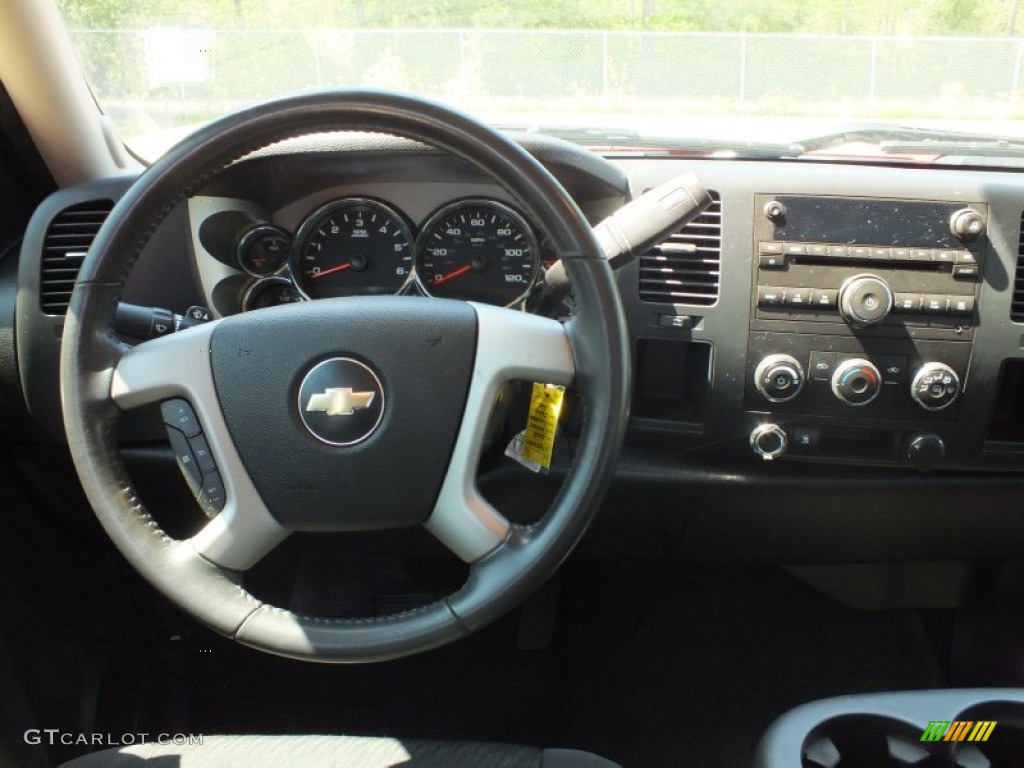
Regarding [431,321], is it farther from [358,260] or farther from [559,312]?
[358,260]

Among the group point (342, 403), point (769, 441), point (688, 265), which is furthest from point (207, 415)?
point (769, 441)

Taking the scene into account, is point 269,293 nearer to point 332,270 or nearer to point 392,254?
point 332,270

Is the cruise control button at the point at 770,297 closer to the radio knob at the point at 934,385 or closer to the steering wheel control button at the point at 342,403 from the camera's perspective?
the radio knob at the point at 934,385

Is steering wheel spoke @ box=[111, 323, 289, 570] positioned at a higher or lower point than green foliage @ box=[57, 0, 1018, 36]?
lower

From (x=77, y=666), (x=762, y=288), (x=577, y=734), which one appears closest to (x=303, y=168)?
(x=762, y=288)

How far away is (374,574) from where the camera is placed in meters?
2.44

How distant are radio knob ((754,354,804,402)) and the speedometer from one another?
0.46m

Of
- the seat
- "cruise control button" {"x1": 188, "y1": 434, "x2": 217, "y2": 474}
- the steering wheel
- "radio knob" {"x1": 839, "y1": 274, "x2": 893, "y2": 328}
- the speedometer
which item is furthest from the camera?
the speedometer

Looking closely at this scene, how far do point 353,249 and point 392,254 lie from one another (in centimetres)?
8

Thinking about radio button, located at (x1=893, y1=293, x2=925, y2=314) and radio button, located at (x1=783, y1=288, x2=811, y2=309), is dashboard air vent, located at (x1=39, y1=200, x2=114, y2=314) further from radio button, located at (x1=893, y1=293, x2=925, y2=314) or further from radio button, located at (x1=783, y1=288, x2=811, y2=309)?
radio button, located at (x1=893, y1=293, x2=925, y2=314)

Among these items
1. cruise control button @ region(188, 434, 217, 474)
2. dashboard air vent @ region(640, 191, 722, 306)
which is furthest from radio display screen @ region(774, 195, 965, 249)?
cruise control button @ region(188, 434, 217, 474)

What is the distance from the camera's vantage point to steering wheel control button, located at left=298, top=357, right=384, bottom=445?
1337mm

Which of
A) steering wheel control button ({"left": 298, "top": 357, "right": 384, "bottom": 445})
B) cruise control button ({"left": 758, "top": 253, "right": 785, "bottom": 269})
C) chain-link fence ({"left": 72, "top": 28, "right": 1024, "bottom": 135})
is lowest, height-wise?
steering wheel control button ({"left": 298, "top": 357, "right": 384, "bottom": 445})

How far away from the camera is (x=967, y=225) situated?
65.8 inches
